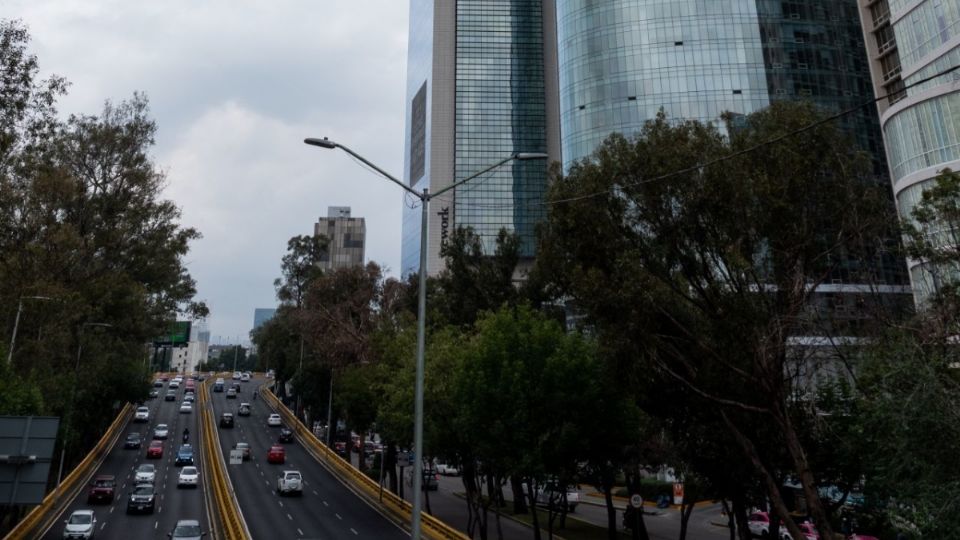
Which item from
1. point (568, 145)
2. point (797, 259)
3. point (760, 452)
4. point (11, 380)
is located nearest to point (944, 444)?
point (797, 259)

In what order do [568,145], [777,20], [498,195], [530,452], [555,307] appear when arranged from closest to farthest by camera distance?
[530,452], [555,307], [777,20], [568,145], [498,195]

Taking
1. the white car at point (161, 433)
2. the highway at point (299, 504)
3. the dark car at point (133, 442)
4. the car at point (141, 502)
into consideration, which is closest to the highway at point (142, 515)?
the car at point (141, 502)

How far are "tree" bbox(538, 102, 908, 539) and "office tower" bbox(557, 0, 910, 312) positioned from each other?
60.5m

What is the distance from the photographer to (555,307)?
40.2m

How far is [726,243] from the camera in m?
18.2

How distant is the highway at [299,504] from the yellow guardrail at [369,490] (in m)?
0.84

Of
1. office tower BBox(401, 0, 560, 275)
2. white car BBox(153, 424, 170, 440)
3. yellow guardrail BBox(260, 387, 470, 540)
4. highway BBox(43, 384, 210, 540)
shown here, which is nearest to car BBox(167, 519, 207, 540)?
highway BBox(43, 384, 210, 540)

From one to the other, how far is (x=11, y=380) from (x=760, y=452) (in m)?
29.8

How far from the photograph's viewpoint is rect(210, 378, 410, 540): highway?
32.7 meters

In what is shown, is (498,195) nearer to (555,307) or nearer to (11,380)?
(555,307)

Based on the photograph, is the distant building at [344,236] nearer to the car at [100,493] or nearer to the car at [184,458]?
the car at [184,458]

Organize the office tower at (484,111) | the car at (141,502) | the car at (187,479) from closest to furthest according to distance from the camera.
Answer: the car at (141,502) < the car at (187,479) < the office tower at (484,111)

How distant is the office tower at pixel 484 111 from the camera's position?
121 metres

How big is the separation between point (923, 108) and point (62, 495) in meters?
59.7
